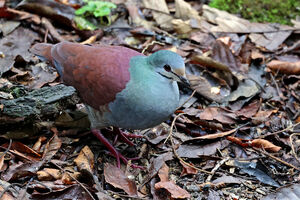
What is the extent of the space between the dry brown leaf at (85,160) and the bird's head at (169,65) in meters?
1.07

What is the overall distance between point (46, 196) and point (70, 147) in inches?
31.2

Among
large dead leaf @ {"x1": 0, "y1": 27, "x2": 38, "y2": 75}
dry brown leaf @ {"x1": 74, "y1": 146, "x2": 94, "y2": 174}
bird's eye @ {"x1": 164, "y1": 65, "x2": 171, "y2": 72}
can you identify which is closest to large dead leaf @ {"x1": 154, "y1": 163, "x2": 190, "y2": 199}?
dry brown leaf @ {"x1": 74, "y1": 146, "x2": 94, "y2": 174}

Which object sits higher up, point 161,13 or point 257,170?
point 161,13

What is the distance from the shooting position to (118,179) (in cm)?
337

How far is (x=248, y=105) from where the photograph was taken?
455 cm

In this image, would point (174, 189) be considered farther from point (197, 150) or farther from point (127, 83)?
point (127, 83)

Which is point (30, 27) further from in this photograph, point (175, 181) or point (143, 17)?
point (175, 181)

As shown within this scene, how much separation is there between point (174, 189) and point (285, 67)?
2673mm

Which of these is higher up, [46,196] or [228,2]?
[228,2]

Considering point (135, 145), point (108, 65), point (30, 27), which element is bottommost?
point (135, 145)

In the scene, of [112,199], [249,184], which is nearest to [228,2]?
[249,184]

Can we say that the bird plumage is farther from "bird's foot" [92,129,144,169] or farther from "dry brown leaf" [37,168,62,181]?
"dry brown leaf" [37,168,62,181]

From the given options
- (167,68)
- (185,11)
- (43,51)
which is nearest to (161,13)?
(185,11)

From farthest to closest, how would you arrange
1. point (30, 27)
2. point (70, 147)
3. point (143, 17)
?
point (143, 17) → point (30, 27) → point (70, 147)
